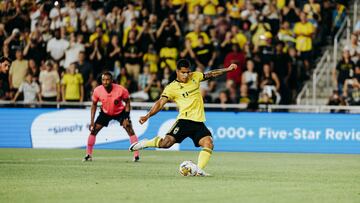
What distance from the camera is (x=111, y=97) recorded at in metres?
21.2

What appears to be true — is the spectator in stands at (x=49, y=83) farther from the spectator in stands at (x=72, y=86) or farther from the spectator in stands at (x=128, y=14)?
the spectator in stands at (x=128, y=14)

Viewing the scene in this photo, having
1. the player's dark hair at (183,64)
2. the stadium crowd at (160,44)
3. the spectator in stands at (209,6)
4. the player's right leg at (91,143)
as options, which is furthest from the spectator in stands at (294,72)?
the player's dark hair at (183,64)

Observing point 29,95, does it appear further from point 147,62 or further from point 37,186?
point 37,186

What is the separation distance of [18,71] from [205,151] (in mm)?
13384

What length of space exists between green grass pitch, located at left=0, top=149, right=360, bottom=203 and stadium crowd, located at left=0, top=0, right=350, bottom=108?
4.75m

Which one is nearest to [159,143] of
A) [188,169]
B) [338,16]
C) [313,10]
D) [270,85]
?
[188,169]

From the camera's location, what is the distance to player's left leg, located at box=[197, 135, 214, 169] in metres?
16.0

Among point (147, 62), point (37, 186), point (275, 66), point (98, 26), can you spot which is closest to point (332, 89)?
point (275, 66)

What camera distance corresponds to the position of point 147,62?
2828 cm

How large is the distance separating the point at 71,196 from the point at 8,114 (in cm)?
1547

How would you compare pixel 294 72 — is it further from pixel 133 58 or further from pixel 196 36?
pixel 133 58

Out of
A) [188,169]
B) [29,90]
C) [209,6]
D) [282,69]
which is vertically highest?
[209,6]

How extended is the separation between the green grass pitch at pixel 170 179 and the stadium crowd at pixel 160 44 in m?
4.75

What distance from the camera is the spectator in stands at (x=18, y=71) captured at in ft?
92.1
